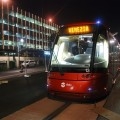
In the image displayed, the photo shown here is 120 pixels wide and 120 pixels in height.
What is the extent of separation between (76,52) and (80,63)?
654mm

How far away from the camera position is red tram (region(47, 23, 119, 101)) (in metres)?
10.6

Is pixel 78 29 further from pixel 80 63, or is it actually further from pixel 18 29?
pixel 18 29

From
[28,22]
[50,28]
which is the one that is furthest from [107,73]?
[50,28]

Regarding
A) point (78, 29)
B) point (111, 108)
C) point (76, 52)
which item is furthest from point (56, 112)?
point (78, 29)

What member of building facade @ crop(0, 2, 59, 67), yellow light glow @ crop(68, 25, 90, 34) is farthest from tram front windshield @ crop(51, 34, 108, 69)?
building facade @ crop(0, 2, 59, 67)

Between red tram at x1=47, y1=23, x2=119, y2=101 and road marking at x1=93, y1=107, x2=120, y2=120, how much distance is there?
669 millimetres

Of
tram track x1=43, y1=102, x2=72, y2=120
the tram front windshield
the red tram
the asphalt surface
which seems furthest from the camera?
the tram front windshield

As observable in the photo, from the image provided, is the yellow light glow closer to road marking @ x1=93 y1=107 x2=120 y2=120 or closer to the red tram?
the red tram

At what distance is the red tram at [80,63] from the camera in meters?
10.6

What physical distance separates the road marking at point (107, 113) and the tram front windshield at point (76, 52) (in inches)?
68.0

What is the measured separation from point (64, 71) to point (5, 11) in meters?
88.8

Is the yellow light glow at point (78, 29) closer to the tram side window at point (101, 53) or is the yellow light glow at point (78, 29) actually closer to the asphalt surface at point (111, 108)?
the tram side window at point (101, 53)

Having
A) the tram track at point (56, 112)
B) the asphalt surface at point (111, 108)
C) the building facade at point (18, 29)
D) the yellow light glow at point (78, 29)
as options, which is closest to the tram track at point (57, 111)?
the tram track at point (56, 112)

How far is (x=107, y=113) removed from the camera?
30.2 ft
